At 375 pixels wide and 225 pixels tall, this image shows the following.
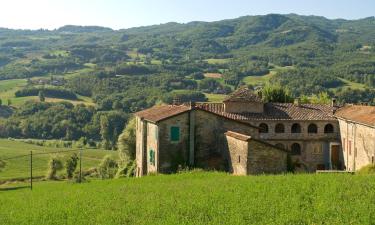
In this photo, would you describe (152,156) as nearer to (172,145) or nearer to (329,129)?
(172,145)

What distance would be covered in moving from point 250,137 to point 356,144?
1188 cm

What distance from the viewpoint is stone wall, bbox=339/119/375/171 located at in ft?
127

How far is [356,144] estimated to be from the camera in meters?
41.5

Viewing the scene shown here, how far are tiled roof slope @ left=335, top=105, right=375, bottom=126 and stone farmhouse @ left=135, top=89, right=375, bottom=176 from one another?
0.12 meters

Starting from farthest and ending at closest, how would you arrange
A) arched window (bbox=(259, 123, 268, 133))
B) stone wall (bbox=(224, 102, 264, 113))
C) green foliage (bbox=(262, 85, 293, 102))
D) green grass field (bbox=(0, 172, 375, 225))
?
green foliage (bbox=(262, 85, 293, 102)) → stone wall (bbox=(224, 102, 264, 113)) → arched window (bbox=(259, 123, 268, 133)) → green grass field (bbox=(0, 172, 375, 225))

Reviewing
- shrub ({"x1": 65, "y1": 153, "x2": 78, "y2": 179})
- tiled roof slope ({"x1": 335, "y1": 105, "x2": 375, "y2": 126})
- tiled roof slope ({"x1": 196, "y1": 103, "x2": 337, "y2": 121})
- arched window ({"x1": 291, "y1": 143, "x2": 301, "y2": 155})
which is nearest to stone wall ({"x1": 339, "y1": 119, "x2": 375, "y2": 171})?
tiled roof slope ({"x1": 335, "y1": 105, "x2": 375, "y2": 126})

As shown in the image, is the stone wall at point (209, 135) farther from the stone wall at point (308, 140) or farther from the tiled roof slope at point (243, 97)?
the stone wall at point (308, 140)

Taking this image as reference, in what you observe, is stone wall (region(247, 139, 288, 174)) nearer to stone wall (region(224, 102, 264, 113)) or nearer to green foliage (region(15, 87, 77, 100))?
stone wall (region(224, 102, 264, 113))

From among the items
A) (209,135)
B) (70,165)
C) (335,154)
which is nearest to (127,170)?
(209,135)

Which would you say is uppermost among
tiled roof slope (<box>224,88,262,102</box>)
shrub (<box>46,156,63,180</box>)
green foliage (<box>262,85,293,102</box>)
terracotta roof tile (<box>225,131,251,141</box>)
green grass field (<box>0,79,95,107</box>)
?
tiled roof slope (<box>224,88,262,102</box>)

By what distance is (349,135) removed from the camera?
43.4m

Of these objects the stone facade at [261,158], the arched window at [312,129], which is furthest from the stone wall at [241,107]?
the stone facade at [261,158]

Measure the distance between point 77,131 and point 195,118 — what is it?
9529cm

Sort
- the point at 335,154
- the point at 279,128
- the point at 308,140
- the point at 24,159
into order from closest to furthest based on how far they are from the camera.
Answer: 1. the point at 335,154
2. the point at 308,140
3. the point at 279,128
4. the point at 24,159
